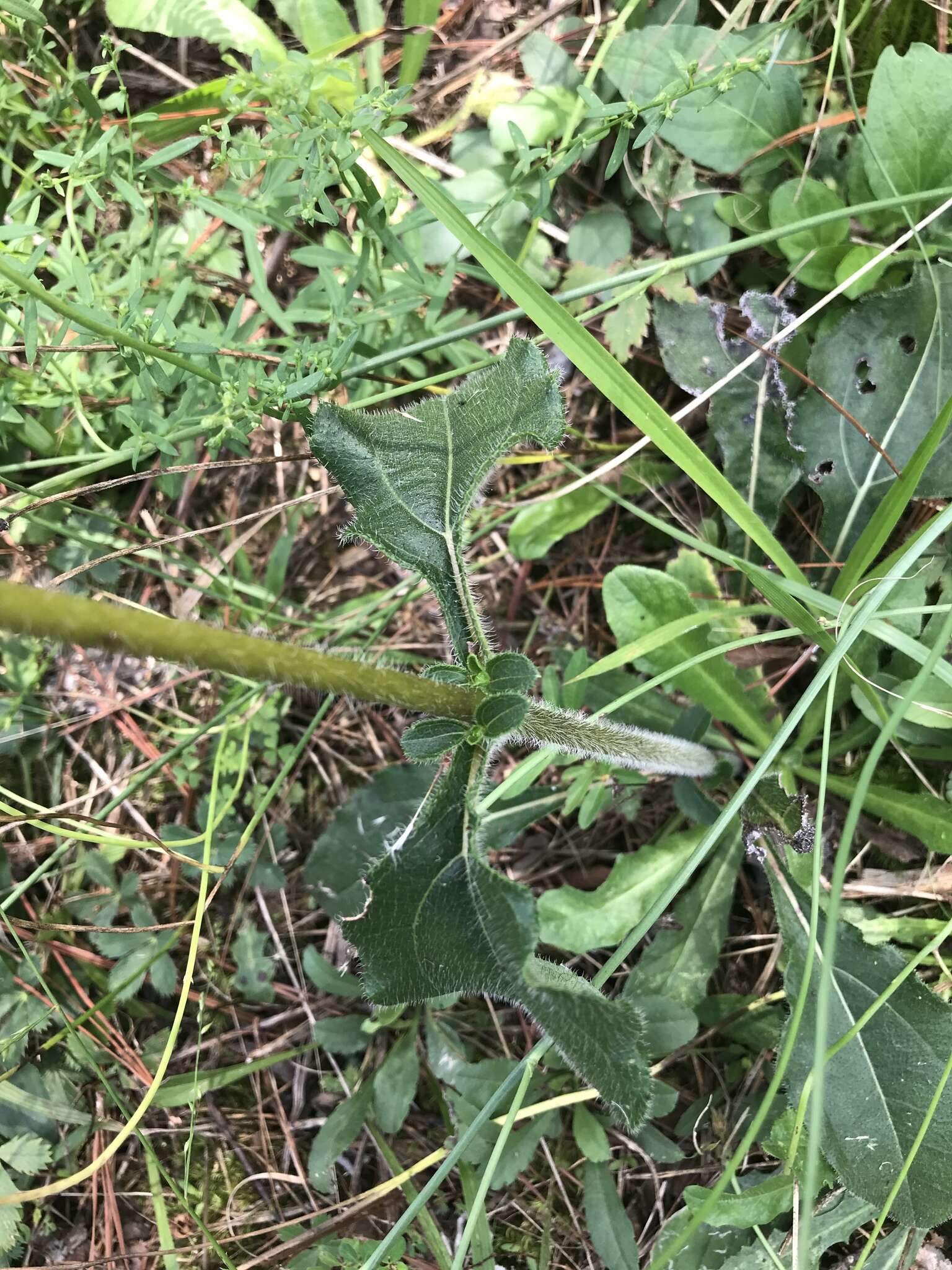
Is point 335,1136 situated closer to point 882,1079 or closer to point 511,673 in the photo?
point 882,1079

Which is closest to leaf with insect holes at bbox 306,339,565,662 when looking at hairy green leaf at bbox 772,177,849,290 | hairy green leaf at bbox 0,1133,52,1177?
hairy green leaf at bbox 772,177,849,290

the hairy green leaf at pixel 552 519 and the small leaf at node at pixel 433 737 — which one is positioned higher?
the small leaf at node at pixel 433 737

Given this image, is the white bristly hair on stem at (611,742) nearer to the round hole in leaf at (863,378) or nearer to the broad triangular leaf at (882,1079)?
the broad triangular leaf at (882,1079)

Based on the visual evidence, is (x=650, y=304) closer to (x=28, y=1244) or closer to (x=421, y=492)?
(x=421, y=492)

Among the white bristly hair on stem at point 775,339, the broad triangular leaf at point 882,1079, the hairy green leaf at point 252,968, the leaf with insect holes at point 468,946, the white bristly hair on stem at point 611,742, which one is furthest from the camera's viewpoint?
the hairy green leaf at point 252,968

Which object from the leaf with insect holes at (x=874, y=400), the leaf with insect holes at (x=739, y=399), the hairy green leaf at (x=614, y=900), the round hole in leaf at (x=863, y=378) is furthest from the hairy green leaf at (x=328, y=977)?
the round hole in leaf at (x=863, y=378)

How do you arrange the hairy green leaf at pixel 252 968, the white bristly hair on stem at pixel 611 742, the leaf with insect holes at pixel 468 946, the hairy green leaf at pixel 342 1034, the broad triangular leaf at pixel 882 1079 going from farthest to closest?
the hairy green leaf at pixel 252 968, the hairy green leaf at pixel 342 1034, the broad triangular leaf at pixel 882 1079, the white bristly hair on stem at pixel 611 742, the leaf with insect holes at pixel 468 946

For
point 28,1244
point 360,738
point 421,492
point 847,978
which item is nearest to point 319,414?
point 421,492

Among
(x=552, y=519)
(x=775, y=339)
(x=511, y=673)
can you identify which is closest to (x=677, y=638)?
(x=552, y=519)
